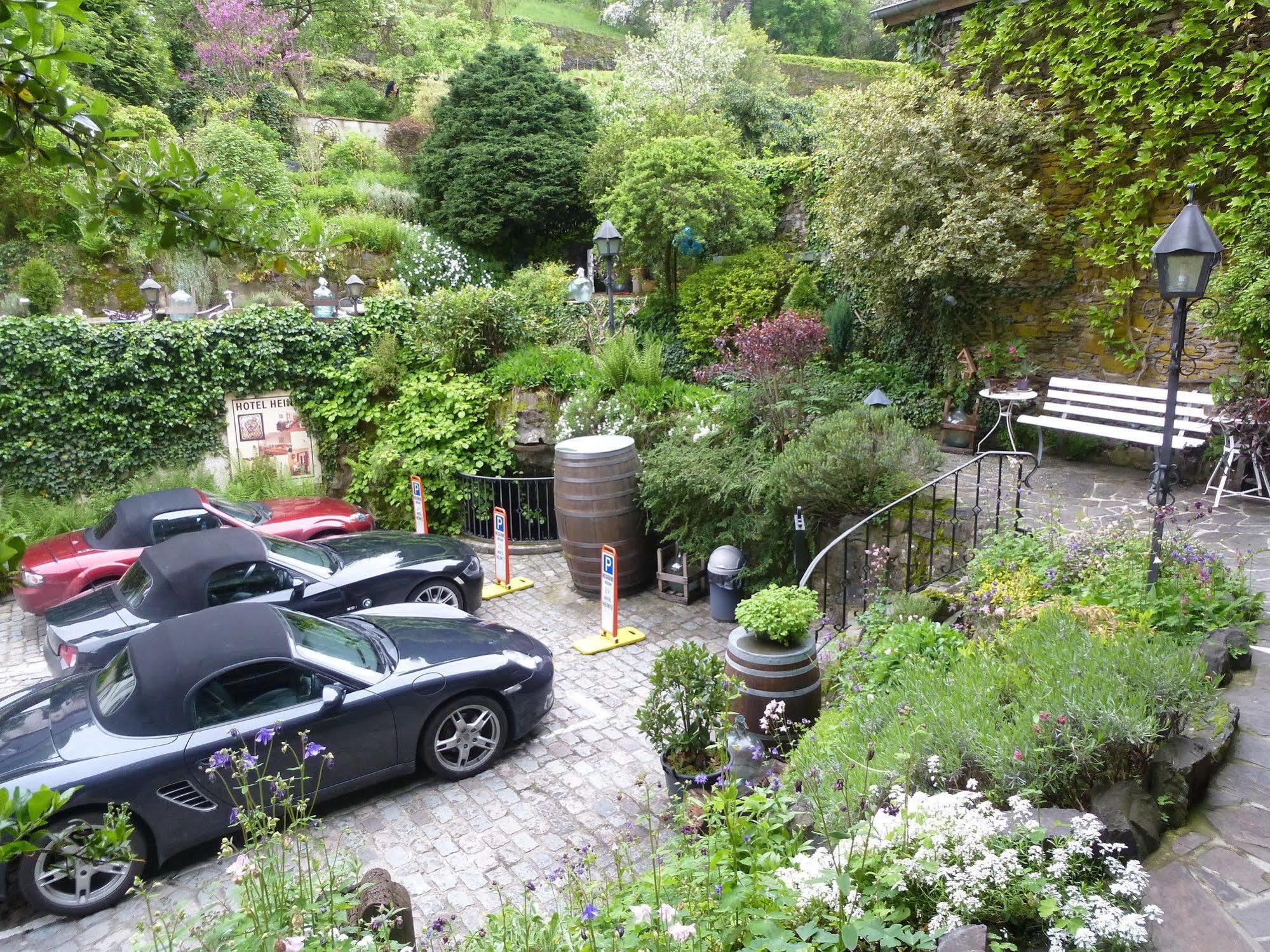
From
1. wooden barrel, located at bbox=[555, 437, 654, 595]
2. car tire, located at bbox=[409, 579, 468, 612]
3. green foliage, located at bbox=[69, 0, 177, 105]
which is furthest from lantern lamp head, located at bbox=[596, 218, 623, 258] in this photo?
green foliage, located at bbox=[69, 0, 177, 105]

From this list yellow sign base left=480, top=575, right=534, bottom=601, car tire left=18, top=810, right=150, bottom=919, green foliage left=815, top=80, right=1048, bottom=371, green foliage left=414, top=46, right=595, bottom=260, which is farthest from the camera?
green foliage left=414, top=46, right=595, bottom=260

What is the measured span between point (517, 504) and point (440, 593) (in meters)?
2.58

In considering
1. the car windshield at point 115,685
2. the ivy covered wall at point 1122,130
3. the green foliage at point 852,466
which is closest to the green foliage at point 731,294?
the ivy covered wall at point 1122,130

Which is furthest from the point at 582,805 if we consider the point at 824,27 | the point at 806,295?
the point at 824,27

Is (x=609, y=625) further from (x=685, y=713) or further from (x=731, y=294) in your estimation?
(x=731, y=294)

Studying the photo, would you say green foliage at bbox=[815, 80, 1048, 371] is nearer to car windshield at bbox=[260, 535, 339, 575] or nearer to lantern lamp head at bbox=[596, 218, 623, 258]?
lantern lamp head at bbox=[596, 218, 623, 258]

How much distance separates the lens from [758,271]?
1241 cm

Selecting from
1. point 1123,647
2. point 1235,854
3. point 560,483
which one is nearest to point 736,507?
point 560,483

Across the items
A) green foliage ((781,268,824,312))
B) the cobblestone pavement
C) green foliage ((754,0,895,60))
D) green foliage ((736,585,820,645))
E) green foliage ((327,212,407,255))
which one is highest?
green foliage ((754,0,895,60))

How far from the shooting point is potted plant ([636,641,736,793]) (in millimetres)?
4445

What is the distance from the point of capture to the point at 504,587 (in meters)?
8.27

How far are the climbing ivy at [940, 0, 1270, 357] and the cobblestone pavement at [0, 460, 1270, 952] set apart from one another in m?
2.80

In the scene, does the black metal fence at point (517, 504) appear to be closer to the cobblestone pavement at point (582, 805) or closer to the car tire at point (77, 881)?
the cobblestone pavement at point (582, 805)

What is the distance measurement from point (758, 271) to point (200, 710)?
10.2 m
